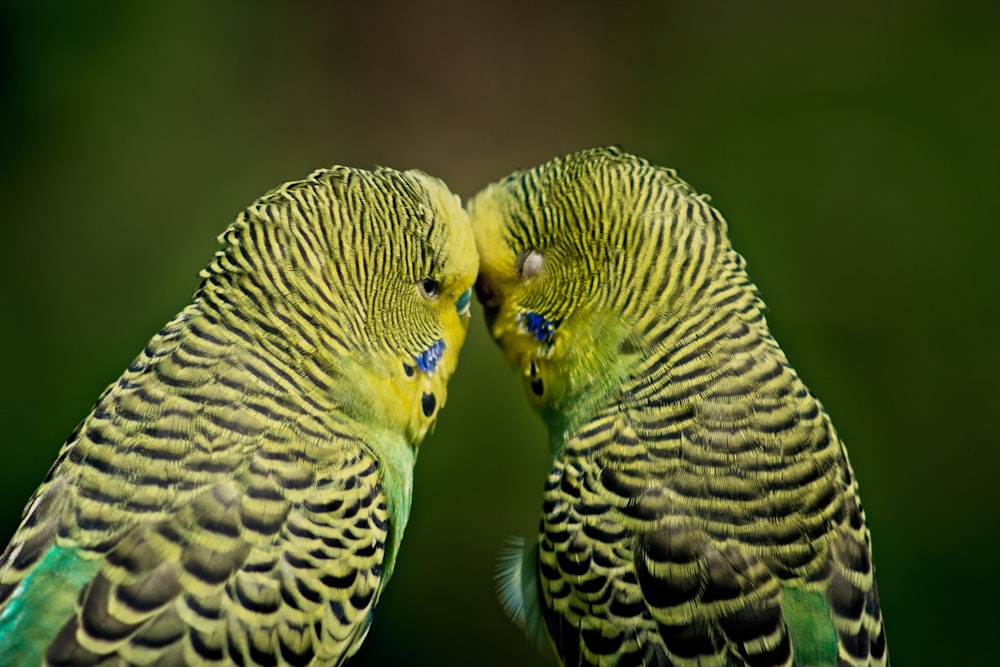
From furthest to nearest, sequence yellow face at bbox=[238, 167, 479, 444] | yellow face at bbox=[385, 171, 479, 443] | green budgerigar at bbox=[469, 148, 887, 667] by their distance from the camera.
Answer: yellow face at bbox=[385, 171, 479, 443]
yellow face at bbox=[238, 167, 479, 444]
green budgerigar at bbox=[469, 148, 887, 667]

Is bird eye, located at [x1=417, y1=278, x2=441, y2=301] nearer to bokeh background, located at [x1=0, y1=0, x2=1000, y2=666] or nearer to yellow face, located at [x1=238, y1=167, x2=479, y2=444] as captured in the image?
yellow face, located at [x1=238, y1=167, x2=479, y2=444]

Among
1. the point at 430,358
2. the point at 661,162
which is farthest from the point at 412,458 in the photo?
the point at 661,162

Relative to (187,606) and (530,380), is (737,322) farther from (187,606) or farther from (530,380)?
(187,606)

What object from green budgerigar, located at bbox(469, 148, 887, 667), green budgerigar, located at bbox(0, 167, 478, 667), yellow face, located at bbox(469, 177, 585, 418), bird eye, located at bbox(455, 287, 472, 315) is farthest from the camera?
bird eye, located at bbox(455, 287, 472, 315)

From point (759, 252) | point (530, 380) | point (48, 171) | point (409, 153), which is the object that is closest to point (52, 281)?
point (48, 171)

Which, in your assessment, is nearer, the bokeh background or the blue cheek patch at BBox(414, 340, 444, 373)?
the blue cheek patch at BBox(414, 340, 444, 373)

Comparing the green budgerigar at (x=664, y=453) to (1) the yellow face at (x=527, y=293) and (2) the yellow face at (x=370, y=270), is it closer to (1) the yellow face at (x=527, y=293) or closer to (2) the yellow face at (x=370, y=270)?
(1) the yellow face at (x=527, y=293)

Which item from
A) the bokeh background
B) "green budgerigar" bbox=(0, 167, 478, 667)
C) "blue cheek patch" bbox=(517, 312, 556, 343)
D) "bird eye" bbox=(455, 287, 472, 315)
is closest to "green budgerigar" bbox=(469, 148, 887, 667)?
"blue cheek patch" bbox=(517, 312, 556, 343)
